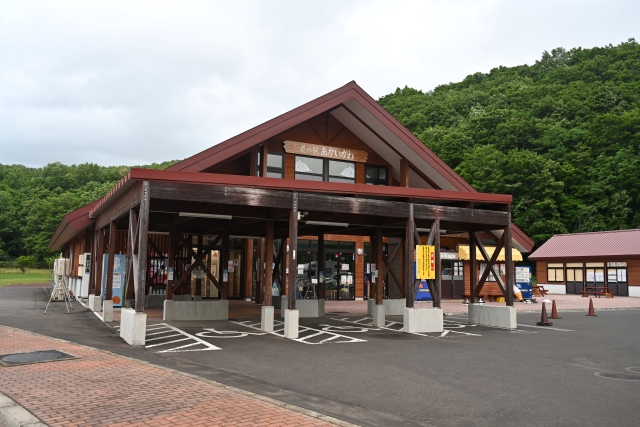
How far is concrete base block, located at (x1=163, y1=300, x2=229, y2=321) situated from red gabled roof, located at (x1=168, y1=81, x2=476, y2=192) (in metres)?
4.46

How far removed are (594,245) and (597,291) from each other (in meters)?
3.96

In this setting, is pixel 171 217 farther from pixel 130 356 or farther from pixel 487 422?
pixel 487 422

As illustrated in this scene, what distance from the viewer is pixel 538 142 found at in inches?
2363

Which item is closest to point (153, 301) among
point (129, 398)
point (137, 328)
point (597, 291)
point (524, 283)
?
point (137, 328)

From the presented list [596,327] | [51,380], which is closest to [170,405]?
[51,380]

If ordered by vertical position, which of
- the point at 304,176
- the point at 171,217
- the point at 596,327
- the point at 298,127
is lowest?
the point at 596,327

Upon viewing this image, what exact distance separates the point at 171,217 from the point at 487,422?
13049 mm

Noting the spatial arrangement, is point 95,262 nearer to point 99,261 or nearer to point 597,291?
point 99,261

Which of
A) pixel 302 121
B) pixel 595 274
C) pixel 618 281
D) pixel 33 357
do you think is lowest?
pixel 33 357

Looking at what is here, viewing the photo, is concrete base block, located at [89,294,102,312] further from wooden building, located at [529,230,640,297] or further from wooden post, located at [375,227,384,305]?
wooden building, located at [529,230,640,297]

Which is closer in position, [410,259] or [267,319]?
[267,319]

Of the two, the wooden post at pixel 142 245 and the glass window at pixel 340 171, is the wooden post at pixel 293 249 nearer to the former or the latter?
the wooden post at pixel 142 245

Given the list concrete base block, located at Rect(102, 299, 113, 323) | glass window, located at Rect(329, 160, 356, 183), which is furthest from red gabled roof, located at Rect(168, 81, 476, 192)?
concrete base block, located at Rect(102, 299, 113, 323)

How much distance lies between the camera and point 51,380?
7.30 metres
